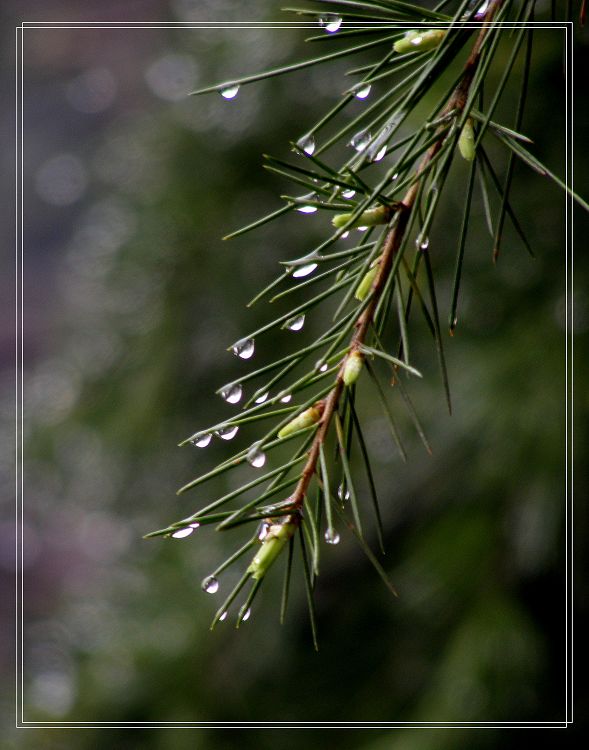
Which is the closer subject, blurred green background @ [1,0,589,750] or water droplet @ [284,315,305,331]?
water droplet @ [284,315,305,331]

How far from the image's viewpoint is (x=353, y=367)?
336mm

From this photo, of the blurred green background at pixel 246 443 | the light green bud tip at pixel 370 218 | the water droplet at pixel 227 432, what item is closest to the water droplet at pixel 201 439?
the water droplet at pixel 227 432

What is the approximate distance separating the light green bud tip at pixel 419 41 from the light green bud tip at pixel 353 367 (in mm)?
156

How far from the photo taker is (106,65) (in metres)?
1.83

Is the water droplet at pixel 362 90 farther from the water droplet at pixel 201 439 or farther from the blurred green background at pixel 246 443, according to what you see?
the blurred green background at pixel 246 443

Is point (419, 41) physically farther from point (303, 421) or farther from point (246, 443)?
point (246, 443)

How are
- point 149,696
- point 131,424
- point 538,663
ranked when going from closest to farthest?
point 538,663 < point 149,696 < point 131,424

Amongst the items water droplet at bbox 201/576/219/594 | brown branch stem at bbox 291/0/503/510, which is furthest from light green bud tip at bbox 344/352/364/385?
water droplet at bbox 201/576/219/594

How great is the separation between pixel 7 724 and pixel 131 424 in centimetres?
60

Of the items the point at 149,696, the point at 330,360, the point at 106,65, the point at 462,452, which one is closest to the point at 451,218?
the point at 462,452

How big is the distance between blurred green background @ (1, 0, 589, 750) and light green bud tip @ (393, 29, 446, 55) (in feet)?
1.45

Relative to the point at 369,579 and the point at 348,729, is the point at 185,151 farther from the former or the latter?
the point at 348,729

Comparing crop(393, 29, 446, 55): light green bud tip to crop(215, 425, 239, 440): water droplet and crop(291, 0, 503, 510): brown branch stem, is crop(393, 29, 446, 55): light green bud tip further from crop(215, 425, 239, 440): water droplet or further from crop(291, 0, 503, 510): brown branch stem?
crop(215, 425, 239, 440): water droplet

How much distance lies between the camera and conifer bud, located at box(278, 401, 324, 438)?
341mm
